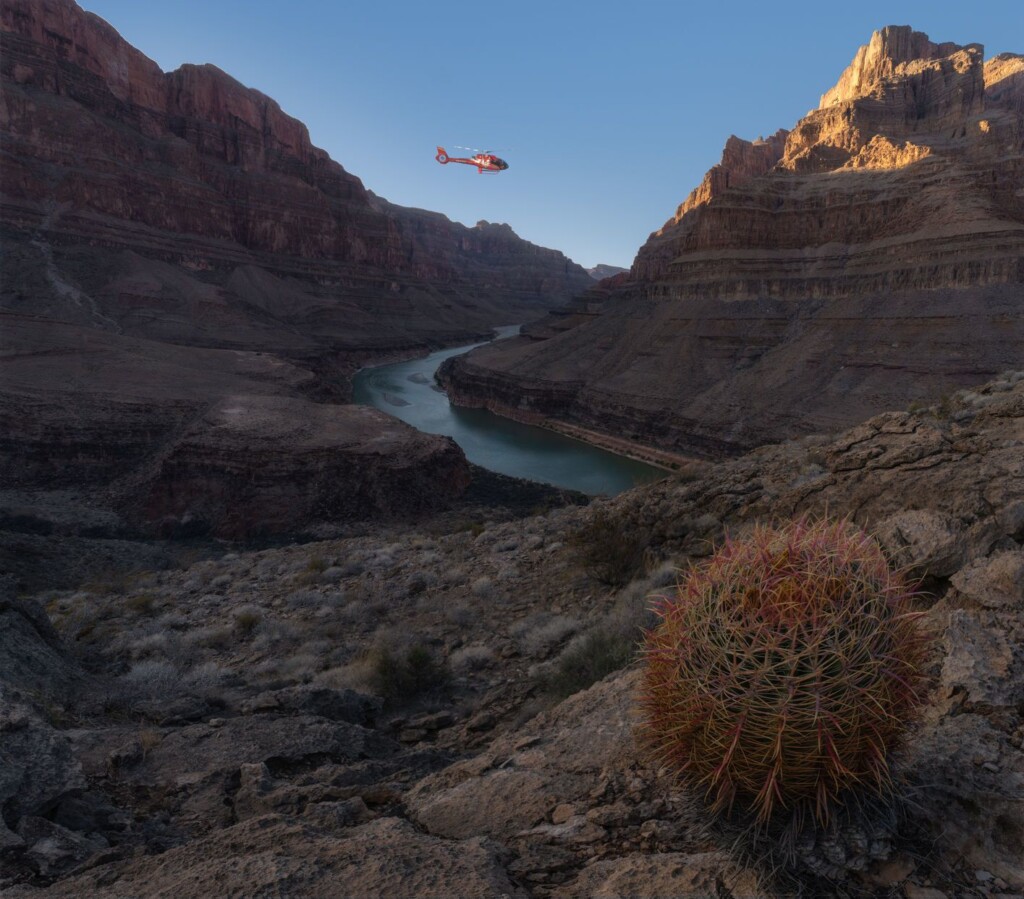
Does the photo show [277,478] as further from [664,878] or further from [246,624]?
[664,878]

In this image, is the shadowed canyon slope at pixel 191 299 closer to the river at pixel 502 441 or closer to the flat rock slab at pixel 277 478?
the flat rock slab at pixel 277 478

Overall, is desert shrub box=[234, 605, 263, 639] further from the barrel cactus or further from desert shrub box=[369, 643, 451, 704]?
the barrel cactus

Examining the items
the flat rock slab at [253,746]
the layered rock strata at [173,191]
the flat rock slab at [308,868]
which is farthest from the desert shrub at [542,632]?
the layered rock strata at [173,191]

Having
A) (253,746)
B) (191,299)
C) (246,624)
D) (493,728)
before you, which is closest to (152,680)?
(246,624)

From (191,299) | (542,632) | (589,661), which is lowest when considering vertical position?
(542,632)

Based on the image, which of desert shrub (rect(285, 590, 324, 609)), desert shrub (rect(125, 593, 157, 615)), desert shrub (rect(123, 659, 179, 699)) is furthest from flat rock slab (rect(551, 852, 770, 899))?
desert shrub (rect(125, 593, 157, 615))

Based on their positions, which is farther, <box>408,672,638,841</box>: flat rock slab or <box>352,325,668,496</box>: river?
<box>352,325,668,496</box>: river
